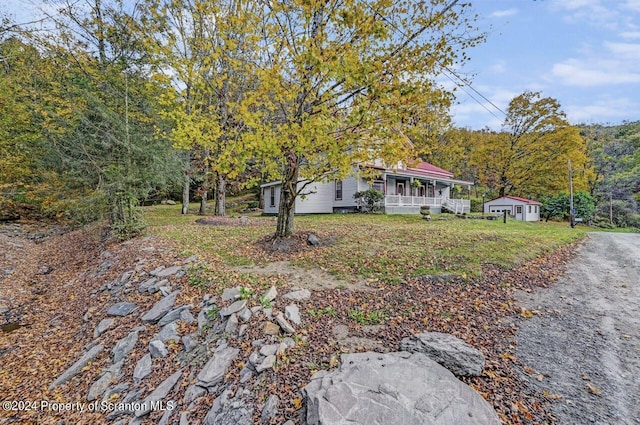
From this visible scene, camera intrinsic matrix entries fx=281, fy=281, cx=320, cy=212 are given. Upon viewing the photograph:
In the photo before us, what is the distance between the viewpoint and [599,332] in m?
3.54

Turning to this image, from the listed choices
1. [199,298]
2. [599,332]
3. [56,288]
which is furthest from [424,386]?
[56,288]

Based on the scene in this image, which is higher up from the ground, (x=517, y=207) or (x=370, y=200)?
(x=370, y=200)

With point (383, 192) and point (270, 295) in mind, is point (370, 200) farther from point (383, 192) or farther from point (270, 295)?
point (270, 295)

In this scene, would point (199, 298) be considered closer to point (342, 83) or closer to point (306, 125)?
point (306, 125)

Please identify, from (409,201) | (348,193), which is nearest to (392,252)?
(348,193)

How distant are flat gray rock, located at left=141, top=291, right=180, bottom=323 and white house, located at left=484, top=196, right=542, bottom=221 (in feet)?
91.6

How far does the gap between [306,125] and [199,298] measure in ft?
11.0

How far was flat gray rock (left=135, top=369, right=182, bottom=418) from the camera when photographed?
2.96 m

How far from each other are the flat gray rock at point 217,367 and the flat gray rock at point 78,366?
85.3 inches

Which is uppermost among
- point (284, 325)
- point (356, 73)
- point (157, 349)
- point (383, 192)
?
point (356, 73)

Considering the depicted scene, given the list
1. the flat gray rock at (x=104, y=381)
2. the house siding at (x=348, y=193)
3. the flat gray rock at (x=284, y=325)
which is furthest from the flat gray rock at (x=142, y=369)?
the house siding at (x=348, y=193)

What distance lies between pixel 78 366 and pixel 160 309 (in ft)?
3.80

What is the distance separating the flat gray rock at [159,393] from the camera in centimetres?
296

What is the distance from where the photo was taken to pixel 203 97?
29.4ft
